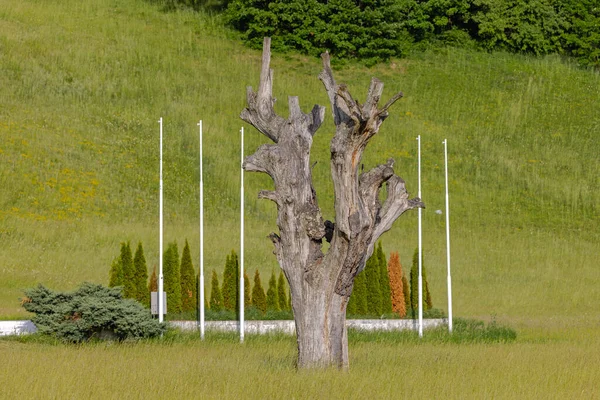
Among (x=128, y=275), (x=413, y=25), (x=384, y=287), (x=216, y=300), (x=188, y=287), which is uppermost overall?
(x=413, y=25)

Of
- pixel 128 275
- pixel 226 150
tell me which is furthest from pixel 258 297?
pixel 226 150

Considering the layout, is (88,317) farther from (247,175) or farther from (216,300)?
(247,175)

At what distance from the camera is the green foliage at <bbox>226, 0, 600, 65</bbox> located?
79.5 meters

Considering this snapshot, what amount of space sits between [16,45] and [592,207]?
3928 centimetres

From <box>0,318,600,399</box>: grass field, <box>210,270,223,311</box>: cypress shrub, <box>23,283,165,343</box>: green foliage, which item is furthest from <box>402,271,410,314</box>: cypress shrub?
<box>23,283,165,343</box>: green foliage

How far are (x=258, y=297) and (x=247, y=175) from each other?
2740cm

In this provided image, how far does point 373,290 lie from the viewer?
40625 millimetres

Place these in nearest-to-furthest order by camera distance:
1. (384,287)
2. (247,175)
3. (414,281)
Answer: (384,287) → (414,281) → (247,175)

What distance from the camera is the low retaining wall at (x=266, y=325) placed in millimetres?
33281

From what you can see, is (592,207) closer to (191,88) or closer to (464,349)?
(191,88)

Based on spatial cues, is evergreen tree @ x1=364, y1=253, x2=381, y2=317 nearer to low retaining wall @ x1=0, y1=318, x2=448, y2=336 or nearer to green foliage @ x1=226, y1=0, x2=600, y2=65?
low retaining wall @ x1=0, y1=318, x2=448, y2=336

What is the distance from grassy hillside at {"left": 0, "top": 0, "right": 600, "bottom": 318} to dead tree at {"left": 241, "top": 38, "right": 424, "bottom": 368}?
2481cm

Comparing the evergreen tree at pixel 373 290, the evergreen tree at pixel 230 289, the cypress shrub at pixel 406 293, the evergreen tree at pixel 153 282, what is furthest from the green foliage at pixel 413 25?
the evergreen tree at pixel 153 282

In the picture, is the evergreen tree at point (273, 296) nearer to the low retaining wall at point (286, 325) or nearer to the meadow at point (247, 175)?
the low retaining wall at point (286, 325)
